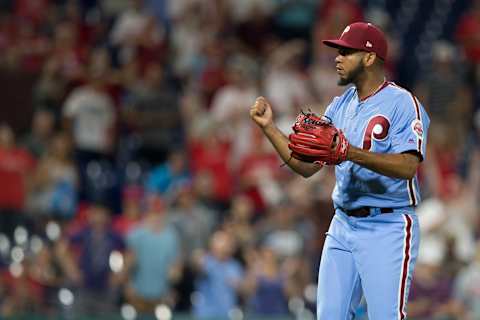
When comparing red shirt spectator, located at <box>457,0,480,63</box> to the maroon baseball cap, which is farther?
red shirt spectator, located at <box>457,0,480,63</box>

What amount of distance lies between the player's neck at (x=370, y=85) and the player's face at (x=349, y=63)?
0.08m

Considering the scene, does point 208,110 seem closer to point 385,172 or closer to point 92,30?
point 92,30

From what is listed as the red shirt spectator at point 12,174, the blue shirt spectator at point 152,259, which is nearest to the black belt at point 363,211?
the blue shirt spectator at point 152,259

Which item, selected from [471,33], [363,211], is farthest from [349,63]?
[471,33]

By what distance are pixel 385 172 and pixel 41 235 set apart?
6.81m

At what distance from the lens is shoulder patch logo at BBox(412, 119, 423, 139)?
5520 mm

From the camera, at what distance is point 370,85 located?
577cm

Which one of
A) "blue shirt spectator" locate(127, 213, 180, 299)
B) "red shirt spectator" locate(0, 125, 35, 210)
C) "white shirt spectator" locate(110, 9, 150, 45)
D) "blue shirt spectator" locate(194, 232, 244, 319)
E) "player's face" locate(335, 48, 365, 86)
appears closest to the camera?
"player's face" locate(335, 48, 365, 86)

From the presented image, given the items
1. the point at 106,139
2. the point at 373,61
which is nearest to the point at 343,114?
the point at 373,61

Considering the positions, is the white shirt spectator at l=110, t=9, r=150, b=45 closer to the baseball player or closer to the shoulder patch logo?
the baseball player

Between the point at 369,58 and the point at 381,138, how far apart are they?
41cm

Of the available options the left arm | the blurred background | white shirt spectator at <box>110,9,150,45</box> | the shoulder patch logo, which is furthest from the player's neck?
white shirt spectator at <box>110,9,150,45</box>

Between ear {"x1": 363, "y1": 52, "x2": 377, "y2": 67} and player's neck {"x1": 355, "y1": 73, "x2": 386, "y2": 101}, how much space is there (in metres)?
0.07

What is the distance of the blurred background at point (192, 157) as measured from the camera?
10773 millimetres
